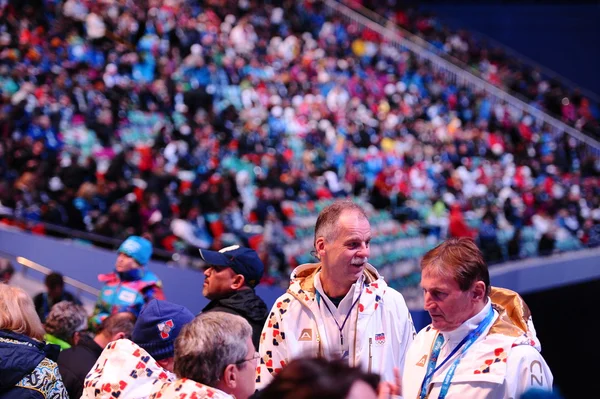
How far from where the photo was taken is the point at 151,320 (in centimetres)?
348

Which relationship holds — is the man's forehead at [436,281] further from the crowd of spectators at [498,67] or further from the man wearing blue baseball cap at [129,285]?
the crowd of spectators at [498,67]

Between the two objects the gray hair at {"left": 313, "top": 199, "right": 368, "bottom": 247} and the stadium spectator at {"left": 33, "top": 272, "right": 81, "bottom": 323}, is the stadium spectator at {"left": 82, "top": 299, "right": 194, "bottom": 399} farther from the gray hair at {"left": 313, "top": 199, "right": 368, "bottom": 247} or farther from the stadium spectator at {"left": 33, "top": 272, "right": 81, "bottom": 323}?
the stadium spectator at {"left": 33, "top": 272, "right": 81, "bottom": 323}

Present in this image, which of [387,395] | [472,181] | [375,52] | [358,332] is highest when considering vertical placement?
[375,52]

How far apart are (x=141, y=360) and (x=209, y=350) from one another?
0.59 m

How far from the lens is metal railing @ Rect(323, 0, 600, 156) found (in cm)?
2333

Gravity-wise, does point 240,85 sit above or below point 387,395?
above

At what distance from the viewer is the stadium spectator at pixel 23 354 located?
3598 mm

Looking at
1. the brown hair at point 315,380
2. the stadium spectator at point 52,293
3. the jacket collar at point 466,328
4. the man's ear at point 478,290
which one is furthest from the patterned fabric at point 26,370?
the stadium spectator at point 52,293

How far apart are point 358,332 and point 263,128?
14.7 meters

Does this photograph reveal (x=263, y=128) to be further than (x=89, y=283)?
Yes

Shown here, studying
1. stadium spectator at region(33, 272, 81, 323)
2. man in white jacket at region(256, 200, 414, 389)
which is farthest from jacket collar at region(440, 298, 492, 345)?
stadium spectator at region(33, 272, 81, 323)

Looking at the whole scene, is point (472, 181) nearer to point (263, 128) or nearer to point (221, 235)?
point (263, 128)

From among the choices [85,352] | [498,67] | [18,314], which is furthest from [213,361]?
[498,67]

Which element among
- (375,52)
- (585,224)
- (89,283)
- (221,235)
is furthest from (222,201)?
(375,52)
